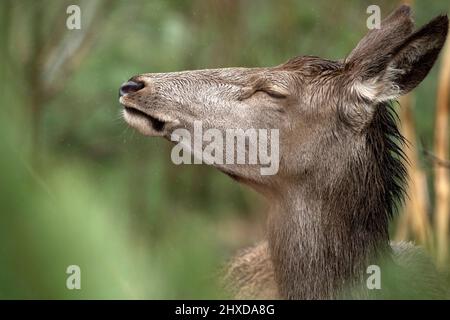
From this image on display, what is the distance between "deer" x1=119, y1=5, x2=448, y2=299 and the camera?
4551 millimetres

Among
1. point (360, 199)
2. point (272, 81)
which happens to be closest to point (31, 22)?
point (272, 81)

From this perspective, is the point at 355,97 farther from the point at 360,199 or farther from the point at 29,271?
the point at 29,271

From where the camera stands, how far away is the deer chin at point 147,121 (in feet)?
15.1

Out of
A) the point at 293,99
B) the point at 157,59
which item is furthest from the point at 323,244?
the point at 157,59

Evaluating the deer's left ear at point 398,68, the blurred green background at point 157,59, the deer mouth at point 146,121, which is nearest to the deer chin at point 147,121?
the deer mouth at point 146,121

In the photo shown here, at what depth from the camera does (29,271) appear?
101 centimetres

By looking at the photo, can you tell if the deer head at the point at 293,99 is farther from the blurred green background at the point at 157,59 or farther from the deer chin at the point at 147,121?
the blurred green background at the point at 157,59

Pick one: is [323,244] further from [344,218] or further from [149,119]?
[149,119]

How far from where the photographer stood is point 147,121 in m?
4.64

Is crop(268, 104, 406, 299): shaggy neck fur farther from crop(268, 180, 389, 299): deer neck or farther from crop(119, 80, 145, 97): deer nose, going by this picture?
crop(119, 80, 145, 97): deer nose

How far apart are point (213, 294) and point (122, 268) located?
1.08 feet

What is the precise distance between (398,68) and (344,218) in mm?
804

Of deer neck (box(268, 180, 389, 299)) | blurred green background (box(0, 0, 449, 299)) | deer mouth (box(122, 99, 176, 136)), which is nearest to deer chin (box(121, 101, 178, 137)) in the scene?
deer mouth (box(122, 99, 176, 136))

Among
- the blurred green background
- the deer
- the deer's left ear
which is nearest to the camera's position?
the deer's left ear
